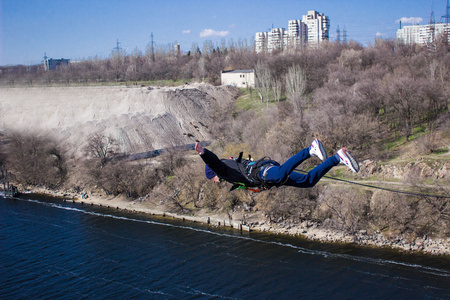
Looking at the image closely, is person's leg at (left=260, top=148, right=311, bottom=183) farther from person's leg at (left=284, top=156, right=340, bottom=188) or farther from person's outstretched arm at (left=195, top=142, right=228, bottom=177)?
person's outstretched arm at (left=195, top=142, right=228, bottom=177)

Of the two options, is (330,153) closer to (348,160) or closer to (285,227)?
(285,227)

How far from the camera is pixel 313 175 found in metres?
7.82

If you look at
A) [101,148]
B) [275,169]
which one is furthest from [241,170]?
[101,148]

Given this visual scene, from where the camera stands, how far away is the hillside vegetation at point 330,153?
995 inches

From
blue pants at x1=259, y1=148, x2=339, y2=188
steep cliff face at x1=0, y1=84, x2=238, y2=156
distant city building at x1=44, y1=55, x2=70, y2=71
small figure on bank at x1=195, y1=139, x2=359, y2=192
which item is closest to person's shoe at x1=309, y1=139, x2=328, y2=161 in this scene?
small figure on bank at x1=195, y1=139, x2=359, y2=192

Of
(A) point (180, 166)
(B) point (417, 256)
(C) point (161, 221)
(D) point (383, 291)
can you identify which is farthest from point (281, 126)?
(D) point (383, 291)

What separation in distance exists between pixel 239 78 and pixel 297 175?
60.7 m

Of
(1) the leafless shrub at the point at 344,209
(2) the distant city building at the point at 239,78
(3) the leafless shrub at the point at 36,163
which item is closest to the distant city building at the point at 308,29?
(2) the distant city building at the point at 239,78

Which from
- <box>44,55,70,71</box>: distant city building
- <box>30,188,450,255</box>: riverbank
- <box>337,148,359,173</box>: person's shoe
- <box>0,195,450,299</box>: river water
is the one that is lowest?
<box>0,195,450,299</box>: river water

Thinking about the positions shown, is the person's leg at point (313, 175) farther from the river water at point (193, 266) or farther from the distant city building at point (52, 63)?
the distant city building at point (52, 63)

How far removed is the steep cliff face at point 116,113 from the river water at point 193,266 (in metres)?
17.4

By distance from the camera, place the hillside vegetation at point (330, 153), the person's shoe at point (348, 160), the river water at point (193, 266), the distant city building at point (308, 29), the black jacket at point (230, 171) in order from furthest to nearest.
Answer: the distant city building at point (308, 29) → the hillside vegetation at point (330, 153) → the river water at point (193, 266) → the black jacket at point (230, 171) → the person's shoe at point (348, 160)

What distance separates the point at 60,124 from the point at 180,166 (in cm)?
2363

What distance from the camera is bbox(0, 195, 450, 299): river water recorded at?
19.1 metres
